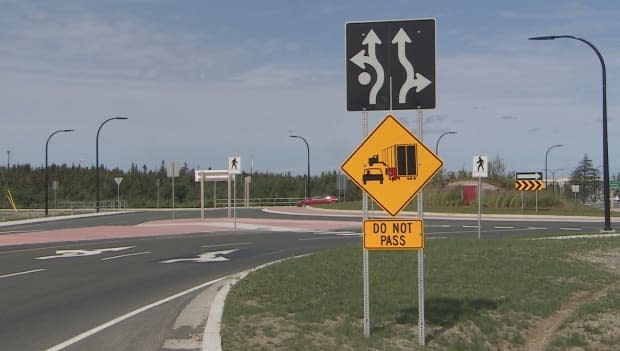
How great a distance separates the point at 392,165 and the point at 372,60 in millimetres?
1205

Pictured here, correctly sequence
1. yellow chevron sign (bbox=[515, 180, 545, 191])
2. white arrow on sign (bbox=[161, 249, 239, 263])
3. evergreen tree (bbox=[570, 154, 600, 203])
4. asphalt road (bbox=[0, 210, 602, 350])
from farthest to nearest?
evergreen tree (bbox=[570, 154, 600, 203]) → yellow chevron sign (bbox=[515, 180, 545, 191]) → white arrow on sign (bbox=[161, 249, 239, 263]) → asphalt road (bbox=[0, 210, 602, 350])

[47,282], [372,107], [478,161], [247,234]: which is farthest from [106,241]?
[372,107]

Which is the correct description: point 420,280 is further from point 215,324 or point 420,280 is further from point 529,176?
point 529,176

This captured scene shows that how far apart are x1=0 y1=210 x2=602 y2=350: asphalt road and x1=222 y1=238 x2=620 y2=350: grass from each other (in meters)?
1.29

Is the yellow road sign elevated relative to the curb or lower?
elevated

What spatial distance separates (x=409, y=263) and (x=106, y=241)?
1337 centimetres

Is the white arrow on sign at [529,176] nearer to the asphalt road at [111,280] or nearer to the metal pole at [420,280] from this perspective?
the asphalt road at [111,280]

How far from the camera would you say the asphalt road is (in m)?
8.12

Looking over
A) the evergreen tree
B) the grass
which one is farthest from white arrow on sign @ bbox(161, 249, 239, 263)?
the evergreen tree

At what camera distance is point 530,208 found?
51062 mm

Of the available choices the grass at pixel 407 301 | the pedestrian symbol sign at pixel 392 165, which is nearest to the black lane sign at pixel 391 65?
the pedestrian symbol sign at pixel 392 165

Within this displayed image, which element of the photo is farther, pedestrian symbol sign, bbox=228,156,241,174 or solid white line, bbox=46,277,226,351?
pedestrian symbol sign, bbox=228,156,241,174

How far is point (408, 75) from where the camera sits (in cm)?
740

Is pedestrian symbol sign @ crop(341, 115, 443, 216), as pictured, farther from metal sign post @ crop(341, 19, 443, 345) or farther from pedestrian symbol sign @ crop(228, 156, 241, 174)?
pedestrian symbol sign @ crop(228, 156, 241, 174)
